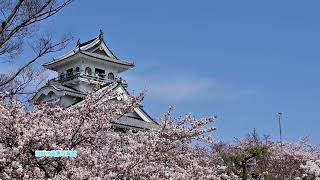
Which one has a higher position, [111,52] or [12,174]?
[111,52]

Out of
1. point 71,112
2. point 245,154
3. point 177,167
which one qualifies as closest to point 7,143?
point 71,112

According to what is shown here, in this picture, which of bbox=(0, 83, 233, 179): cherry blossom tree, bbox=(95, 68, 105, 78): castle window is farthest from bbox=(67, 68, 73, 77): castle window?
bbox=(0, 83, 233, 179): cherry blossom tree

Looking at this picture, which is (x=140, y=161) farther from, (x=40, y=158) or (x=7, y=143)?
(x=7, y=143)

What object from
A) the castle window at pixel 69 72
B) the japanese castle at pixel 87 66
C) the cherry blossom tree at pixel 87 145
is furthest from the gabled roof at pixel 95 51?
the cherry blossom tree at pixel 87 145

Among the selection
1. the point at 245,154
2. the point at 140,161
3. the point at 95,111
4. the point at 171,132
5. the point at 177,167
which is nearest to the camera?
the point at 140,161

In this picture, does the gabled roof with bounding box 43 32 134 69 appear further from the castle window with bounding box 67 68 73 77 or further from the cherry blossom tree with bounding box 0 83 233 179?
the cherry blossom tree with bounding box 0 83 233 179

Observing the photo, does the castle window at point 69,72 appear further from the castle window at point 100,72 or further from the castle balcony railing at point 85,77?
the castle window at point 100,72

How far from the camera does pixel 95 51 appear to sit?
3622 centimetres

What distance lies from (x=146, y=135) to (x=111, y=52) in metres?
30.0

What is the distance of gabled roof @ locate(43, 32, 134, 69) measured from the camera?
35188mm

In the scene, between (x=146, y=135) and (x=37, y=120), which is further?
(x=146, y=135)

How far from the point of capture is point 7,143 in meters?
6.55

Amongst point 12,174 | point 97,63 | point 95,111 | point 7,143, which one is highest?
point 97,63

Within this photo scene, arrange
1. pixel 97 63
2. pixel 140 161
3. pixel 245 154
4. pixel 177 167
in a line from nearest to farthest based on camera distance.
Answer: pixel 140 161, pixel 177 167, pixel 245 154, pixel 97 63
